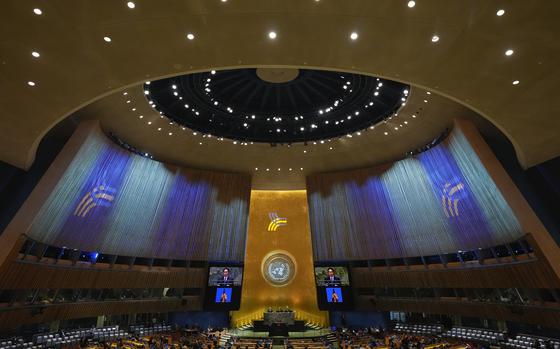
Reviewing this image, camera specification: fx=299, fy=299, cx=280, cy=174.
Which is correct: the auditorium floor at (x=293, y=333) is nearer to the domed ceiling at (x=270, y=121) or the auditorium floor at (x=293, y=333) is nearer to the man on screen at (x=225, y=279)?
the man on screen at (x=225, y=279)

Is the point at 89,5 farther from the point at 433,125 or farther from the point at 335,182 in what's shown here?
the point at 335,182

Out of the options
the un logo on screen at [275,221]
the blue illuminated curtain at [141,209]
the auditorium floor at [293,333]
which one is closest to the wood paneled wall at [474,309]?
the auditorium floor at [293,333]

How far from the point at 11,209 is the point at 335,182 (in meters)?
20.0

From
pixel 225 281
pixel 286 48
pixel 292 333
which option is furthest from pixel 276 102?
pixel 292 333

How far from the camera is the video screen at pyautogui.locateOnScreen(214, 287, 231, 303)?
69.6 ft

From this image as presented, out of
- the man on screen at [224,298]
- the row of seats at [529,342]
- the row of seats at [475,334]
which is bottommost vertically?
the row of seats at [529,342]

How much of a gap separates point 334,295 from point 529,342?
11.0m

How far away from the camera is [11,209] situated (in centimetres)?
1404

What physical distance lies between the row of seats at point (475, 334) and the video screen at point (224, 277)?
13.8m

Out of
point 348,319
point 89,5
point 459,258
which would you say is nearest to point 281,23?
point 89,5

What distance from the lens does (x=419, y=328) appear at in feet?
64.4

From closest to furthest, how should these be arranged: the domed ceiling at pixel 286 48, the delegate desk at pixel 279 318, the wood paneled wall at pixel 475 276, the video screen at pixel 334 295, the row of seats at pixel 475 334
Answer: the domed ceiling at pixel 286 48
the wood paneled wall at pixel 475 276
the row of seats at pixel 475 334
the video screen at pixel 334 295
the delegate desk at pixel 279 318

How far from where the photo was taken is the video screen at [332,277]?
71.4 feet

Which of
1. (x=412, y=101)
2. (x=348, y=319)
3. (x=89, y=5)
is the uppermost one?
(x=412, y=101)
